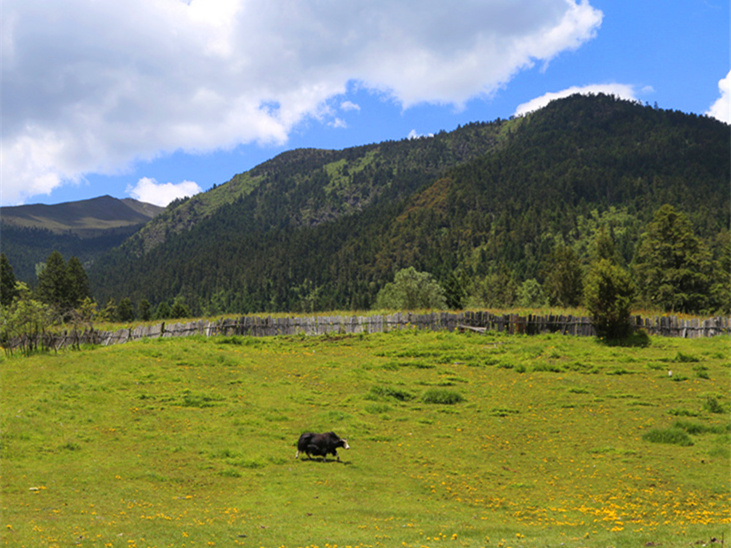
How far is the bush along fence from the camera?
3709 centimetres

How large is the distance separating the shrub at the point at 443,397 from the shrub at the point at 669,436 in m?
8.21

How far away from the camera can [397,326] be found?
141ft

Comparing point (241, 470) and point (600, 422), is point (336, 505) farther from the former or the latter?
point (600, 422)

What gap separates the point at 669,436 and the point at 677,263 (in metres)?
47.6

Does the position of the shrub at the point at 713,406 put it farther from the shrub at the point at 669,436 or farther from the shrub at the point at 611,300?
the shrub at the point at 611,300

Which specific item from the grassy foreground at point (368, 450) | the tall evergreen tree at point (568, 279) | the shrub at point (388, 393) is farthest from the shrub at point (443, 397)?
the tall evergreen tree at point (568, 279)

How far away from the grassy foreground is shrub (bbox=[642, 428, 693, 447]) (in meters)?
0.08

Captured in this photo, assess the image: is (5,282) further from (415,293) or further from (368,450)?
(368,450)

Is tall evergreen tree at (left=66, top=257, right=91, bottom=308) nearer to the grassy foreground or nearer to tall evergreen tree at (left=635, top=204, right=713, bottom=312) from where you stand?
the grassy foreground

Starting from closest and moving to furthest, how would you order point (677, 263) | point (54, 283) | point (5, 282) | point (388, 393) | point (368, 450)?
1. point (368, 450)
2. point (388, 393)
3. point (677, 263)
4. point (5, 282)
5. point (54, 283)

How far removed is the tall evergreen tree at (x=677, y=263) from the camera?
58094 millimetres

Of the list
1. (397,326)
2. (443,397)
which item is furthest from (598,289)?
(443,397)

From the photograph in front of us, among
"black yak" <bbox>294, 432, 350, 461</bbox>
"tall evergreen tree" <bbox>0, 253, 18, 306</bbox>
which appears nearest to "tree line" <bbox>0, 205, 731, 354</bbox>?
"tall evergreen tree" <bbox>0, 253, 18, 306</bbox>

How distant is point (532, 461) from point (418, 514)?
20.9ft
